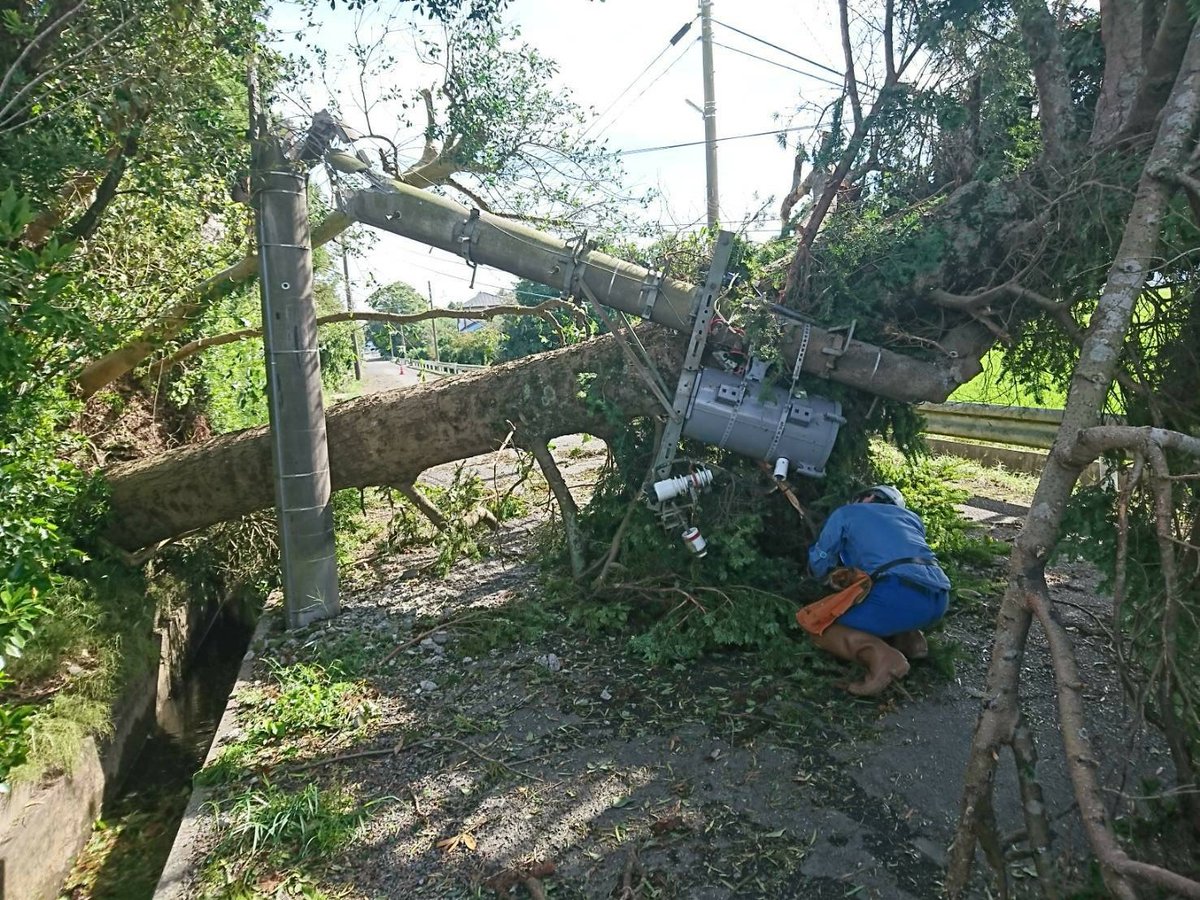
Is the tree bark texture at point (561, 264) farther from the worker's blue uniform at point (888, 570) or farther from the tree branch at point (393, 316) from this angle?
the tree branch at point (393, 316)

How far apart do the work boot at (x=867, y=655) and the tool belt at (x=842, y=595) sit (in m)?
0.11

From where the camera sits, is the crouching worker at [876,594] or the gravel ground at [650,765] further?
the crouching worker at [876,594]

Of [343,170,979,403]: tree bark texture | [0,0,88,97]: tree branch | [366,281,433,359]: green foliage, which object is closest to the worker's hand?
[343,170,979,403]: tree bark texture

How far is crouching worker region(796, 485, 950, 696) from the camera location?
14.3 ft

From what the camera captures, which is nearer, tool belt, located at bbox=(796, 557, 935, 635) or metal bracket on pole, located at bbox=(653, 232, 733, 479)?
tool belt, located at bbox=(796, 557, 935, 635)

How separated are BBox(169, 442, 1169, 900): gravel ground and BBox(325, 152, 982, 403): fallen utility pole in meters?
1.89

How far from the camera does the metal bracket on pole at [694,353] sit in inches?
197

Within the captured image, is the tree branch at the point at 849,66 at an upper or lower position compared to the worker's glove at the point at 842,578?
upper

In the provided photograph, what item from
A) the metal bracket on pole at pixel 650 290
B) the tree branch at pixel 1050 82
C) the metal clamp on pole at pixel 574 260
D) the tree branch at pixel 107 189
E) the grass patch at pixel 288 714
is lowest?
the grass patch at pixel 288 714

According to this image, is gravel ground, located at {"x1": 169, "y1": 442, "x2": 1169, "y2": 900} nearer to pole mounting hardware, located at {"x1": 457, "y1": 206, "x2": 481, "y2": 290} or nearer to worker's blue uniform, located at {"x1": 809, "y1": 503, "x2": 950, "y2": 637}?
worker's blue uniform, located at {"x1": 809, "y1": 503, "x2": 950, "y2": 637}

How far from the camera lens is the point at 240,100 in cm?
545

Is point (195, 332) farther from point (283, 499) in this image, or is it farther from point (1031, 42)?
point (1031, 42)

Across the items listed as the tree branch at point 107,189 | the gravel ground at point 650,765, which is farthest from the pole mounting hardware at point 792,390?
the tree branch at point 107,189

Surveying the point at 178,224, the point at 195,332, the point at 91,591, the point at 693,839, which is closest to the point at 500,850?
the point at 693,839
